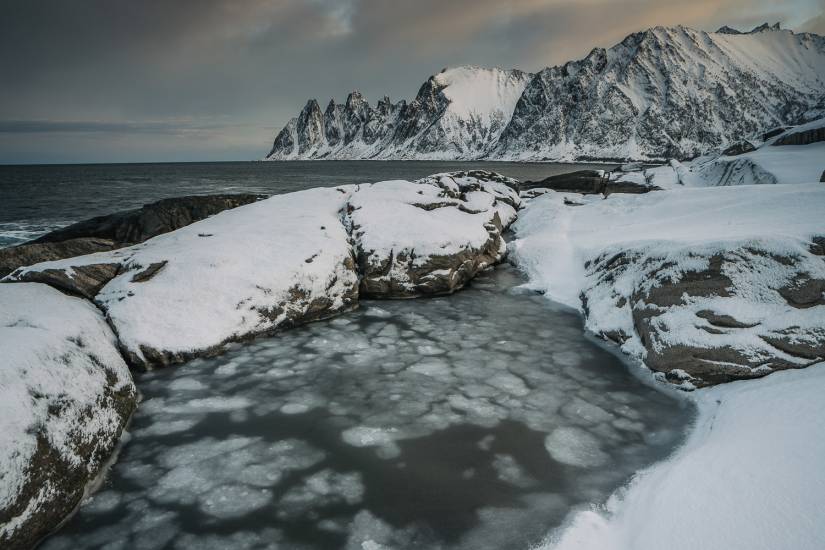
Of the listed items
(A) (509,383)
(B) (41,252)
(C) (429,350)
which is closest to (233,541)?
(A) (509,383)

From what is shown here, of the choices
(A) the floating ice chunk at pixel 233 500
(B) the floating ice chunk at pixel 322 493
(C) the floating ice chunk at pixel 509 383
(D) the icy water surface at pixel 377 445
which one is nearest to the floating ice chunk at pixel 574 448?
(D) the icy water surface at pixel 377 445

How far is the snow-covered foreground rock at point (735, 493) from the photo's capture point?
2785 mm

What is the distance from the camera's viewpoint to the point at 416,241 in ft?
33.2

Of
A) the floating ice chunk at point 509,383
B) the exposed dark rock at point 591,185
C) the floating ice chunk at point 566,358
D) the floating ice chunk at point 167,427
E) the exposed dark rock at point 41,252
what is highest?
the exposed dark rock at point 591,185

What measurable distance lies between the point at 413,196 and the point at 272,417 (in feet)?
28.2

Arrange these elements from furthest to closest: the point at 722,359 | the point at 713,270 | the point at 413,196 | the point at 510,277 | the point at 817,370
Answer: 1. the point at 413,196
2. the point at 510,277
3. the point at 713,270
4. the point at 722,359
5. the point at 817,370

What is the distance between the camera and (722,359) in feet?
17.5

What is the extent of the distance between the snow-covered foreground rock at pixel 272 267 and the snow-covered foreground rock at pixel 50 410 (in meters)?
1.20

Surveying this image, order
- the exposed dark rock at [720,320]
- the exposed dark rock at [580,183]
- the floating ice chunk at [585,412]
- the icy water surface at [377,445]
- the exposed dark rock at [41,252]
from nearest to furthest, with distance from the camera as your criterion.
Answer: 1. the icy water surface at [377,445]
2. the floating ice chunk at [585,412]
3. the exposed dark rock at [720,320]
4. the exposed dark rock at [41,252]
5. the exposed dark rock at [580,183]

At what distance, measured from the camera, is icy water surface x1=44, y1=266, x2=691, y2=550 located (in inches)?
135

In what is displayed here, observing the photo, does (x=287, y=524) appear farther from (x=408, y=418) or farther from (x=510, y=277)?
(x=510, y=277)

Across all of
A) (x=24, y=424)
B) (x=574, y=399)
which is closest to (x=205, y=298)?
(x=24, y=424)

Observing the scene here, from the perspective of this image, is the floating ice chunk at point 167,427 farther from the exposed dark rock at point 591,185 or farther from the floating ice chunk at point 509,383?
the exposed dark rock at point 591,185

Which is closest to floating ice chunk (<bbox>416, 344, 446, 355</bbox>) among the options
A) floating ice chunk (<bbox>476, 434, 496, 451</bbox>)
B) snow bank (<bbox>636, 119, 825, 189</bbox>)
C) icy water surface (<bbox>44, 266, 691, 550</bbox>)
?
icy water surface (<bbox>44, 266, 691, 550</bbox>)
